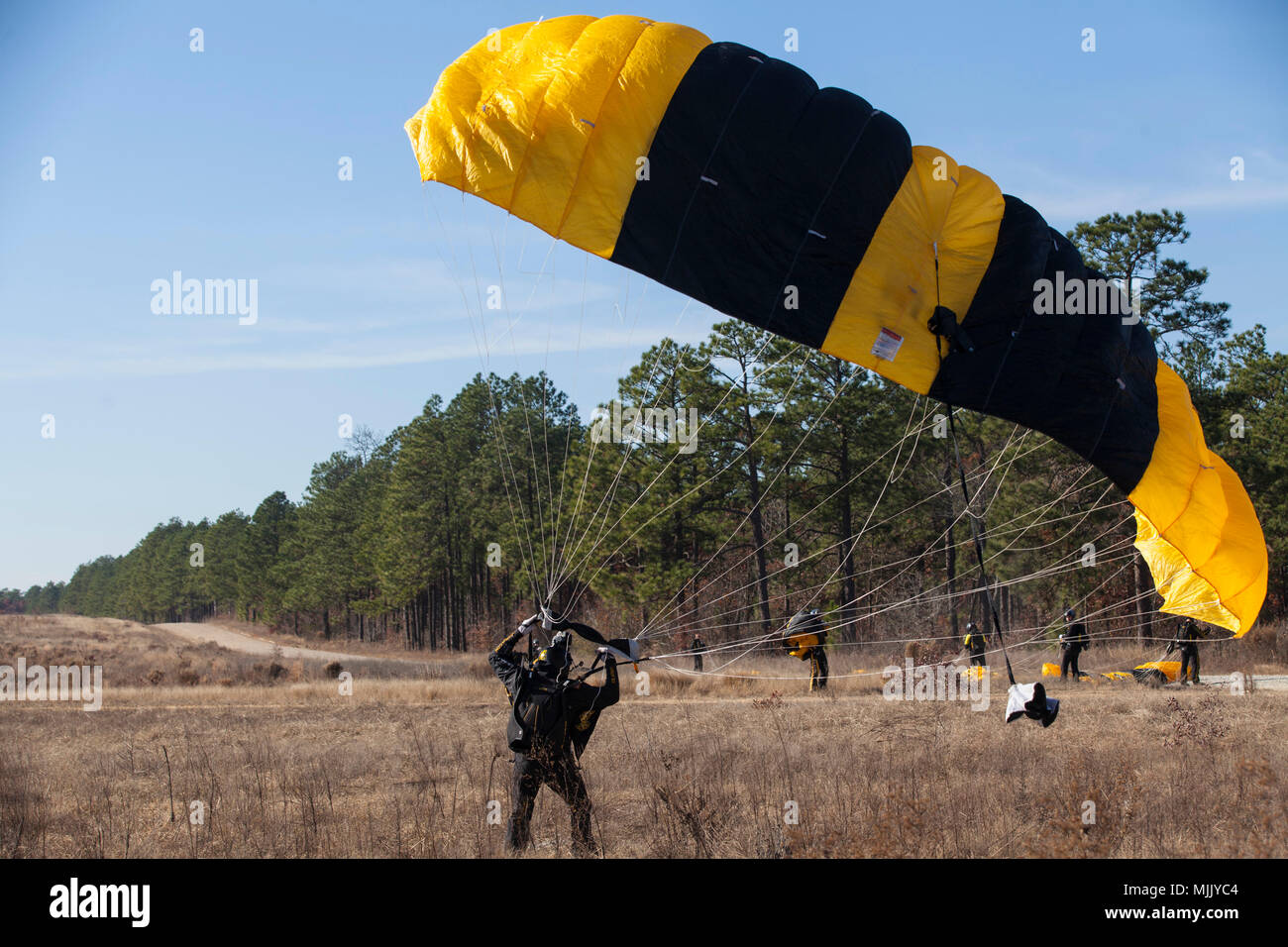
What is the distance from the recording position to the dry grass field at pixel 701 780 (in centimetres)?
700

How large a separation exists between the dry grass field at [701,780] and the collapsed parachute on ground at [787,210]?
316 cm

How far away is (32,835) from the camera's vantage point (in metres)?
7.60

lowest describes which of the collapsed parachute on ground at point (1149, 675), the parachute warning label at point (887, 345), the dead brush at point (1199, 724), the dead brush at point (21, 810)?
the collapsed parachute on ground at point (1149, 675)

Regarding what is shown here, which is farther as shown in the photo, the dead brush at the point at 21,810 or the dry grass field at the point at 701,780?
the dead brush at the point at 21,810

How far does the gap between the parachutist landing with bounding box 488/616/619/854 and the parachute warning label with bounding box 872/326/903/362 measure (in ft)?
11.0

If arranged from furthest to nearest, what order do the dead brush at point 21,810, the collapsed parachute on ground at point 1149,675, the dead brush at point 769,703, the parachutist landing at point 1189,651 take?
the parachutist landing at point 1189,651, the collapsed parachute on ground at point 1149,675, the dead brush at point 769,703, the dead brush at point 21,810

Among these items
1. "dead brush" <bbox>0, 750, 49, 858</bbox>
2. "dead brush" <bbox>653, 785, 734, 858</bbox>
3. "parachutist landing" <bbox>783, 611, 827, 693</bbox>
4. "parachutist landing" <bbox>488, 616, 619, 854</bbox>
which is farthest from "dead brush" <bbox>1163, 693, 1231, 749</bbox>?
"dead brush" <bbox>0, 750, 49, 858</bbox>

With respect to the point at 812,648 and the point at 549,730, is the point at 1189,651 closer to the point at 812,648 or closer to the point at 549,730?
the point at 812,648

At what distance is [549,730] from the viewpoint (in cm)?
692

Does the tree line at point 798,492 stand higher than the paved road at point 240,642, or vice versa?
the tree line at point 798,492

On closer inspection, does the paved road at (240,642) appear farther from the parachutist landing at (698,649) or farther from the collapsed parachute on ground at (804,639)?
the collapsed parachute on ground at (804,639)

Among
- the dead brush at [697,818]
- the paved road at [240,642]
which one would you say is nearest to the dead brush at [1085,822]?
the dead brush at [697,818]

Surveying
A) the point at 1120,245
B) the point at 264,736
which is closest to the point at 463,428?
the point at 1120,245
